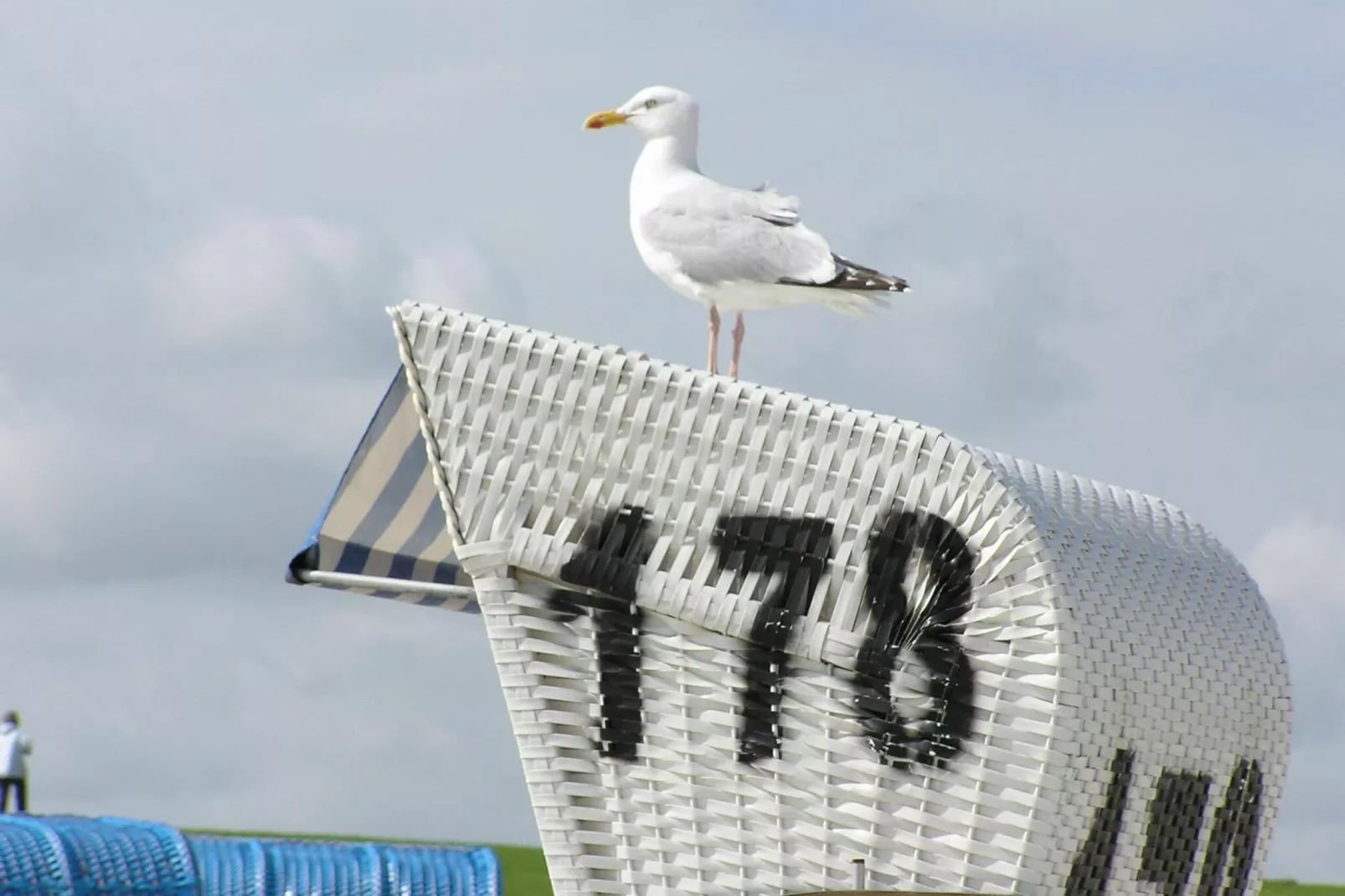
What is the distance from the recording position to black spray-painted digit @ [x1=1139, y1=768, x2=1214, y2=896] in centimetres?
509

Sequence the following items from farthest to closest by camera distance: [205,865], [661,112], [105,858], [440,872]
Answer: [440,872], [205,865], [105,858], [661,112]

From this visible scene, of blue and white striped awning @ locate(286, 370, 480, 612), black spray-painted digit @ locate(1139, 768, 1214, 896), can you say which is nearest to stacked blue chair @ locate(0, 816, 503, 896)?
blue and white striped awning @ locate(286, 370, 480, 612)

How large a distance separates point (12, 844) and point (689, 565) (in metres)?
3.21

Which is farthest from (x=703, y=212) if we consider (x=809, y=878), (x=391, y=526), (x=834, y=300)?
(x=809, y=878)

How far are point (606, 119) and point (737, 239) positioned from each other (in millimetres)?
734

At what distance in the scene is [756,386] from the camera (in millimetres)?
4641

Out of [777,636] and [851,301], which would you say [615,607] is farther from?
[851,301]

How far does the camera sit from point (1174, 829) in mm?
5238

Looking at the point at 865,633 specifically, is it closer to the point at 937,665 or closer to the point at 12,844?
the point at 937,665

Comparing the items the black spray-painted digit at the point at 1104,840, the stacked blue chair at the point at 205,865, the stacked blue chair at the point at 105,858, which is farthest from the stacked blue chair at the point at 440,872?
the black spray-painted digit at the point at 1104,840

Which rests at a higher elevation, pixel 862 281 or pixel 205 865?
pixel 862 281

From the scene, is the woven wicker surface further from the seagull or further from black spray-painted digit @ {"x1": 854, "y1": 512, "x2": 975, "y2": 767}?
the seagull

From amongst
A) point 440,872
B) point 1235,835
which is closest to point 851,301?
point 1235,835

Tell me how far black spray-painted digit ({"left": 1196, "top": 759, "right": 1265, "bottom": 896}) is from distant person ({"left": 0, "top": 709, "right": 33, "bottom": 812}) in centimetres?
710
